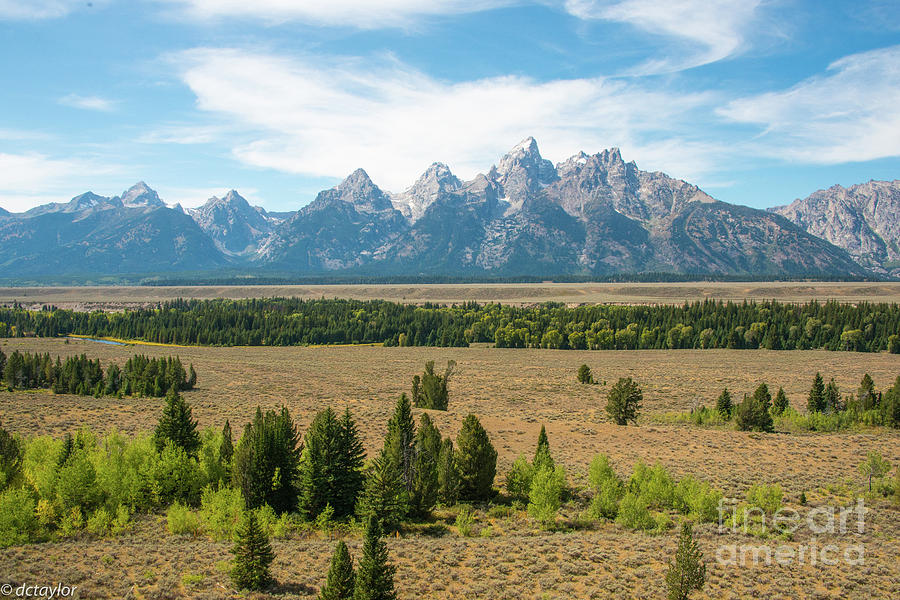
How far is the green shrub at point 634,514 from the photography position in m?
28.2

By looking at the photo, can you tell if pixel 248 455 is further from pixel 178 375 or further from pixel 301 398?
pixel 178 375

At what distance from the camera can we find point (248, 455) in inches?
1145

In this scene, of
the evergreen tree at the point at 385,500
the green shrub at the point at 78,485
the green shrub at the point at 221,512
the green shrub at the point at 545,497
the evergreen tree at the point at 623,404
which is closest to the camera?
the green shrub at the point at 221,512

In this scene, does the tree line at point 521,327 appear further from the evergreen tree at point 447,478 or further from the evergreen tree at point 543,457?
the evergreen tree at point 447,478

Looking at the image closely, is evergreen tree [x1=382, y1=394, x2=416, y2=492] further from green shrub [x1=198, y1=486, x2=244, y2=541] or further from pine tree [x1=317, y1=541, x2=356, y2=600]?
pine tree [x1=317, y1=541, x2=356, y2=600]

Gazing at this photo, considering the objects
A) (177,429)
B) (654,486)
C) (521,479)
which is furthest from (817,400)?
(177,429)

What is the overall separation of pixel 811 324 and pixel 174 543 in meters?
140

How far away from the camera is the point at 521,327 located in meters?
140

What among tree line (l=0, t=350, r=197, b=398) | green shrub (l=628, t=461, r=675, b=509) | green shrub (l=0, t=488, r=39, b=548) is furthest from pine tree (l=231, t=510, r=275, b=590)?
tree line (l=0, t=350, r=197, b=398)

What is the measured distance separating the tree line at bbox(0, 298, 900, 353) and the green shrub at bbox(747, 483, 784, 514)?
323 feet

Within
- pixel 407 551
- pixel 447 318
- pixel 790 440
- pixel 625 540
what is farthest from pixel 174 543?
pixel 447 318

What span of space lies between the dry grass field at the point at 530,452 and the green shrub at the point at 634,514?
2.53 feet

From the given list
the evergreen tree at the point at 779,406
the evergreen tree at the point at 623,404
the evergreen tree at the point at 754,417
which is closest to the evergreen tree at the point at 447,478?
the evergreen tree at the point at 623,404

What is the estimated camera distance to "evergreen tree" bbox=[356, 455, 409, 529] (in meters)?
28.1
